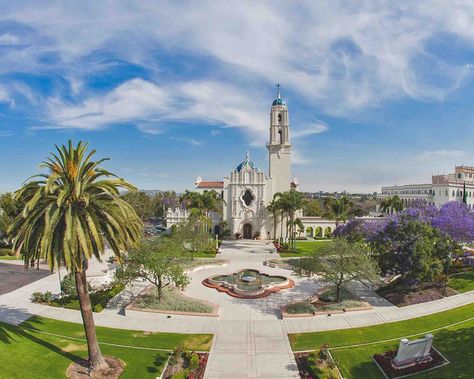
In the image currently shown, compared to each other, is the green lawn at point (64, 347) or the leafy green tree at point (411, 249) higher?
the leafy green tree at point (411, 249)

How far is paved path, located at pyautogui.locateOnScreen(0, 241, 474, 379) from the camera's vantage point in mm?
17844

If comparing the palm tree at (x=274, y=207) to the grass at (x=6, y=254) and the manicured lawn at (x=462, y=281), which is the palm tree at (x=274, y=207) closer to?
the manicured lawn at (x=462, y=281)

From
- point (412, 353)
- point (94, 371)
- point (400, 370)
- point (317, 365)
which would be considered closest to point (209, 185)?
point (94, 371)

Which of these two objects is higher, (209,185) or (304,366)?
(209,185)

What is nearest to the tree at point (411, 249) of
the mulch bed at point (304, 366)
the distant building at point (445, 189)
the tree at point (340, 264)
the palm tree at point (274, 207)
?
the tree at point (340, 264)

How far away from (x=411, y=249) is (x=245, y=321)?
13.8 meters

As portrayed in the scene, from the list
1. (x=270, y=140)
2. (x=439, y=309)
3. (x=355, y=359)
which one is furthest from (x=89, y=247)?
(x=270, y=140)

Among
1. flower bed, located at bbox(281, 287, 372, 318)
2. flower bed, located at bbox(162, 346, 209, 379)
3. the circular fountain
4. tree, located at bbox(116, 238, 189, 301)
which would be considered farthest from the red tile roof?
flower bed, located at bbox(162, 346, 209, 379)

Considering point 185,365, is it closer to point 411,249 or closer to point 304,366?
point 304,366

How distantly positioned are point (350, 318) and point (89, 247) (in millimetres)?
17623

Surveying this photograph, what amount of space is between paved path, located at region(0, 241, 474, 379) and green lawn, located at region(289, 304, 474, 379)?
88cm

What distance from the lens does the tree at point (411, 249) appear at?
26.0 meters

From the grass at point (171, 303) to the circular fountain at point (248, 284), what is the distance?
448 cm

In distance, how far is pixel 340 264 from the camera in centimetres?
2550
